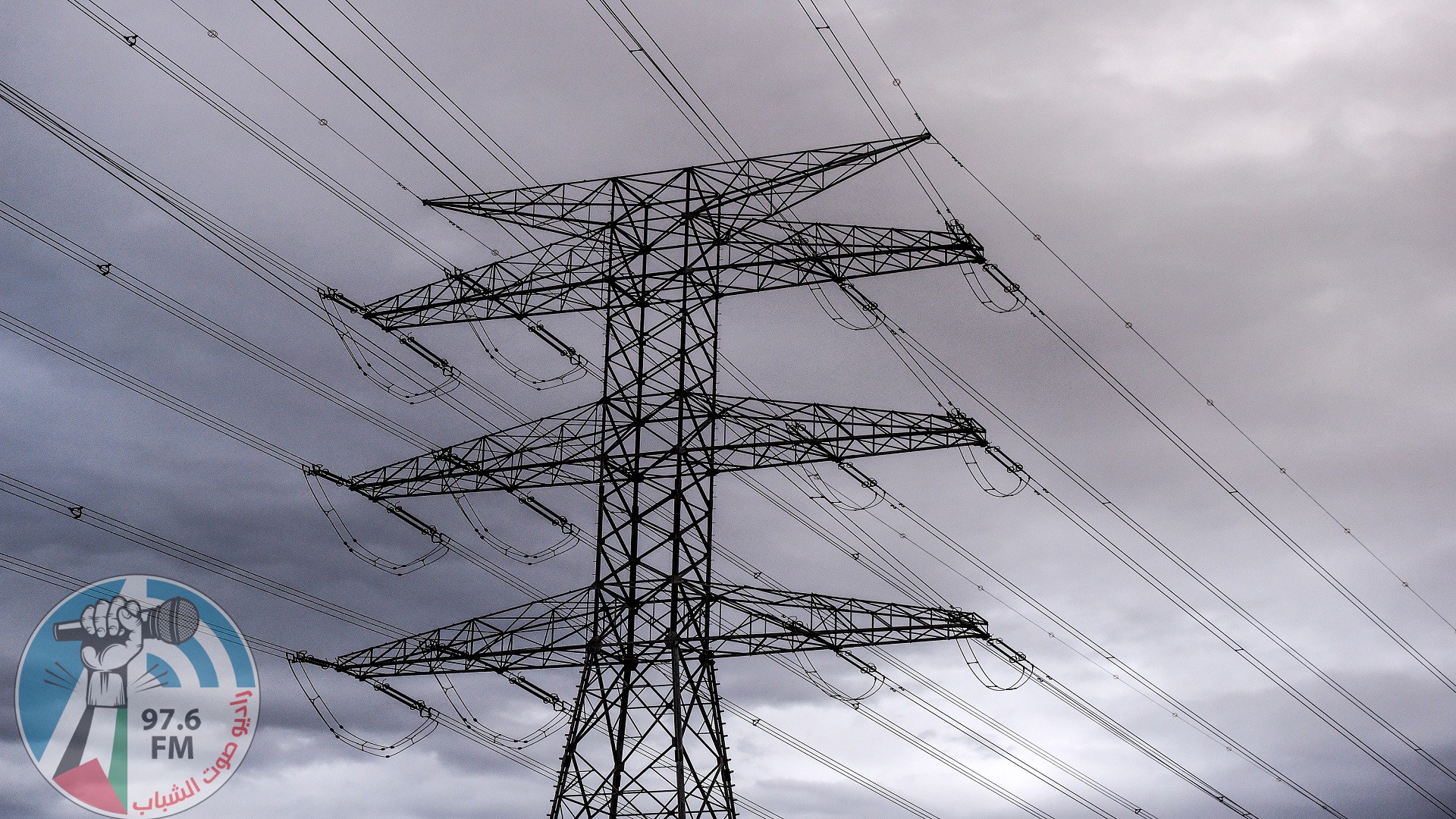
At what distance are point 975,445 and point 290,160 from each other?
1527cm

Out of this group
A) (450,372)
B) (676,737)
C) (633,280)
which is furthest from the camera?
(450,372)

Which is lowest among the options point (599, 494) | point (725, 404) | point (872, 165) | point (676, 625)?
point (676, 625)

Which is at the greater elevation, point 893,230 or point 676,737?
point 893,230

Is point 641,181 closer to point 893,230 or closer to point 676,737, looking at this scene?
point 893,230

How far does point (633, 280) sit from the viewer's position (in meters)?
30.7

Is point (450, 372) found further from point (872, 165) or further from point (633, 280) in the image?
point (872, 165)

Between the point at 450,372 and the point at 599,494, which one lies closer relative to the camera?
the point at 599,494

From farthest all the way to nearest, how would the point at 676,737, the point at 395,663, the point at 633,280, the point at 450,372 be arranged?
the point at 450,372 → the point at 633,280 → the point at 395,663 → the point at 676,737

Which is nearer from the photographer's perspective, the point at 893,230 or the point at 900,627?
the point at 900,627

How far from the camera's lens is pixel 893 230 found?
94.9 ft

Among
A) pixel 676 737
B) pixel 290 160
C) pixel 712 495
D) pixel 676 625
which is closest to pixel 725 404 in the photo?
pixel 712 495

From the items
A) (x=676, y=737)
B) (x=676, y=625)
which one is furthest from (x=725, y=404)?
(x=676, y=737)

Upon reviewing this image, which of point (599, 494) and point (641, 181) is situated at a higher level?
point (641, 181)

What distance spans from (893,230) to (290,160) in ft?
41.3
